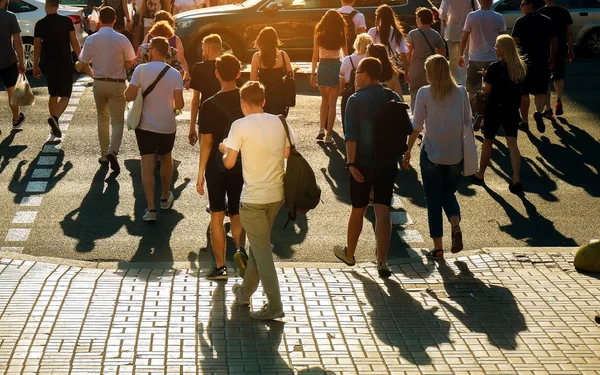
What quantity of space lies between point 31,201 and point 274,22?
1035cm

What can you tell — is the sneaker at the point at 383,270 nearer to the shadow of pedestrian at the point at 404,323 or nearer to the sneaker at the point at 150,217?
the shadow of pedestrian at the point at 404,323

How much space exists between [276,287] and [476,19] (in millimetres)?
8489

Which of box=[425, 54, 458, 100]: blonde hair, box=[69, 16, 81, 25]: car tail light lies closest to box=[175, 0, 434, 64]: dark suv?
box=[69, 16, 81, 25]: car tail light

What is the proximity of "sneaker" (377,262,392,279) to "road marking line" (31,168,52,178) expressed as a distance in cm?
534

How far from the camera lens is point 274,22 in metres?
22.0

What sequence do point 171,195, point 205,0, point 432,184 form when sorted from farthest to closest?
point 205,0, point 171,195, point 432,184

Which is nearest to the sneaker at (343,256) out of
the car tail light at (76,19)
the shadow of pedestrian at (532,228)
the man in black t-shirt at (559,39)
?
the shadow of pedestrian at (532,228)

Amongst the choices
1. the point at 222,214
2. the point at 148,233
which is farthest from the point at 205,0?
the point at 222,214

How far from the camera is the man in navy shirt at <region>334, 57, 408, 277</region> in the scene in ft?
31.6

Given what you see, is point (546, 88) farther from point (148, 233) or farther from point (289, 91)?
point (148, 233)

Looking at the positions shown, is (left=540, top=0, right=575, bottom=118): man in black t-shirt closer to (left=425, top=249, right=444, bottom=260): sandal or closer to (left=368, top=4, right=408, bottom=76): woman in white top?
(left=368, top=4, right=408, bottom=76): woman in white top

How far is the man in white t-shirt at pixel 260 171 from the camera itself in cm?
828

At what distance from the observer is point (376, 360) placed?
771 centimetres

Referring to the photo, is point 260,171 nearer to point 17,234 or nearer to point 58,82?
point 17,234
